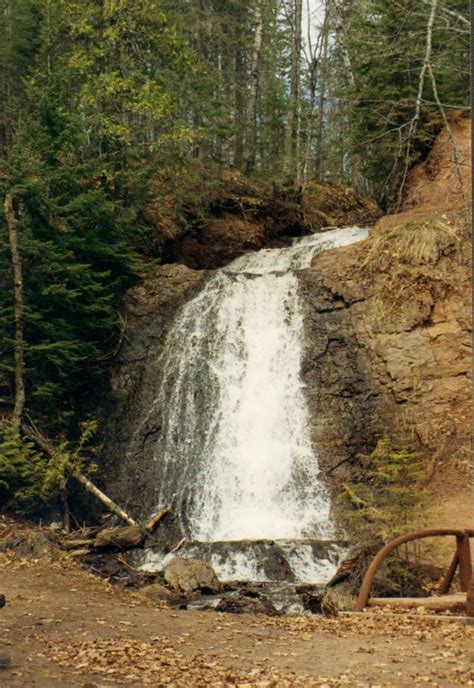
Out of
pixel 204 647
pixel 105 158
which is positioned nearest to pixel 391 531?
pixel 204 647

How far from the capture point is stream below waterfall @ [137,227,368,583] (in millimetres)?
14594

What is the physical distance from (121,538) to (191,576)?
2.76 meters

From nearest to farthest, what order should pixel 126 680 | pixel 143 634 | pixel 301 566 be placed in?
pixel 126 680, pixel 143 634, pixel 301 566

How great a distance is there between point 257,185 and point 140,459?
39.5 ft

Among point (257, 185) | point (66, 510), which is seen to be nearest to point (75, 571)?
point (66, 510)

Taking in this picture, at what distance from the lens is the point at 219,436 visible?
17938 millimetres

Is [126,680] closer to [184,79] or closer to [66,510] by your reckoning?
[66,510]

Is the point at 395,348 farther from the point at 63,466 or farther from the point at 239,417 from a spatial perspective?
the point at 63,466

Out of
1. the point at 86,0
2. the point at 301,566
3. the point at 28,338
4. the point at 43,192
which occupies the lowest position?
the point at 301,566

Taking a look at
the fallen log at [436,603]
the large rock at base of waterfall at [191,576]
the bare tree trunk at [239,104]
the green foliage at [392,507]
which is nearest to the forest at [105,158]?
the bare tree trunk at [239,104]

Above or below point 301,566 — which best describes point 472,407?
above

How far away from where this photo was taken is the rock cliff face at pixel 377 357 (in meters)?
17.2

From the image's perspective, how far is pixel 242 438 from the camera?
58.4 ft

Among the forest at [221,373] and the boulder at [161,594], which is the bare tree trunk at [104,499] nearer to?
the forest at [221,373]
